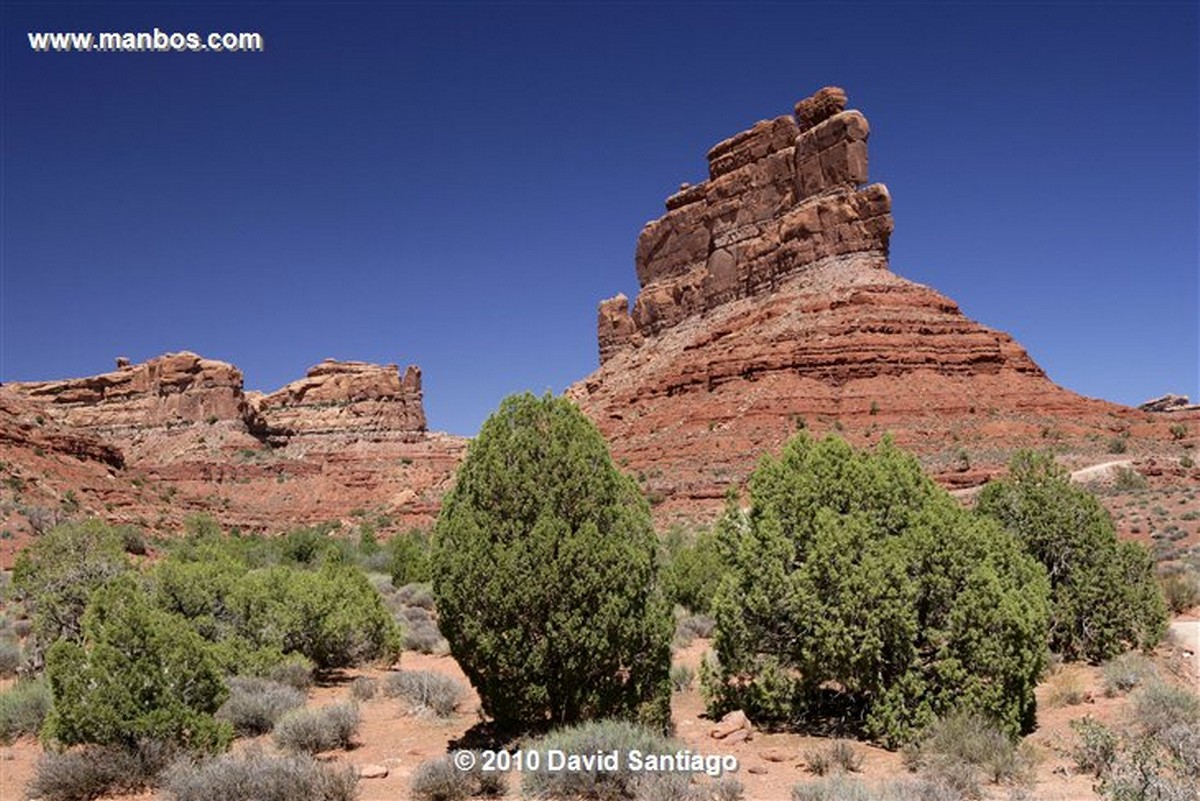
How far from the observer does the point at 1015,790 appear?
666cm

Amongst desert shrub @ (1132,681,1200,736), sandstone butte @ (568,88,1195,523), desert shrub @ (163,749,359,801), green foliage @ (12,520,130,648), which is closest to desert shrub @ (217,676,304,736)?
desert shrub @ (163,749,359,801)

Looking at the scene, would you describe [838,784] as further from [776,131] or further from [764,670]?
[776,131]

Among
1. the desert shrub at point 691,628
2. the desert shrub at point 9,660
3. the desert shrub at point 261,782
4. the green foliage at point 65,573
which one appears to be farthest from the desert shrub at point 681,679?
the desert shrub at point 9,660

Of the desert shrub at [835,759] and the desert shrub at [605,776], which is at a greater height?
the desert shrub at [605,776]

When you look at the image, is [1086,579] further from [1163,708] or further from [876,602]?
[876,602]

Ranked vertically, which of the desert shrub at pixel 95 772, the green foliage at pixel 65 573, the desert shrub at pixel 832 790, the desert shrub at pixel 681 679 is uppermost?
the green foliage at pixel 65 573

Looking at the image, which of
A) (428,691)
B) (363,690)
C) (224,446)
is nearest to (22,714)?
(363,690)

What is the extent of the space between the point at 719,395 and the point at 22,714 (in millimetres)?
51132

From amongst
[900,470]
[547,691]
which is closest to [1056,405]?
[900,470]

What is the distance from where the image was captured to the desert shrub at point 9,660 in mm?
13438

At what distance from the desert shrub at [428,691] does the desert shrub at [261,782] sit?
3480 millimetres

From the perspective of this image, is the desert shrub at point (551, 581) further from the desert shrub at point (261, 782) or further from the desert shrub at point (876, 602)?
the desert shrub at point (261, 782)

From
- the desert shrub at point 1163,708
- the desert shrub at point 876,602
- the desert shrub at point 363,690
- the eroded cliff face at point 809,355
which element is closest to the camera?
the desert shrub at point 876,602

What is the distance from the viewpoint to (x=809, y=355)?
55.3m
